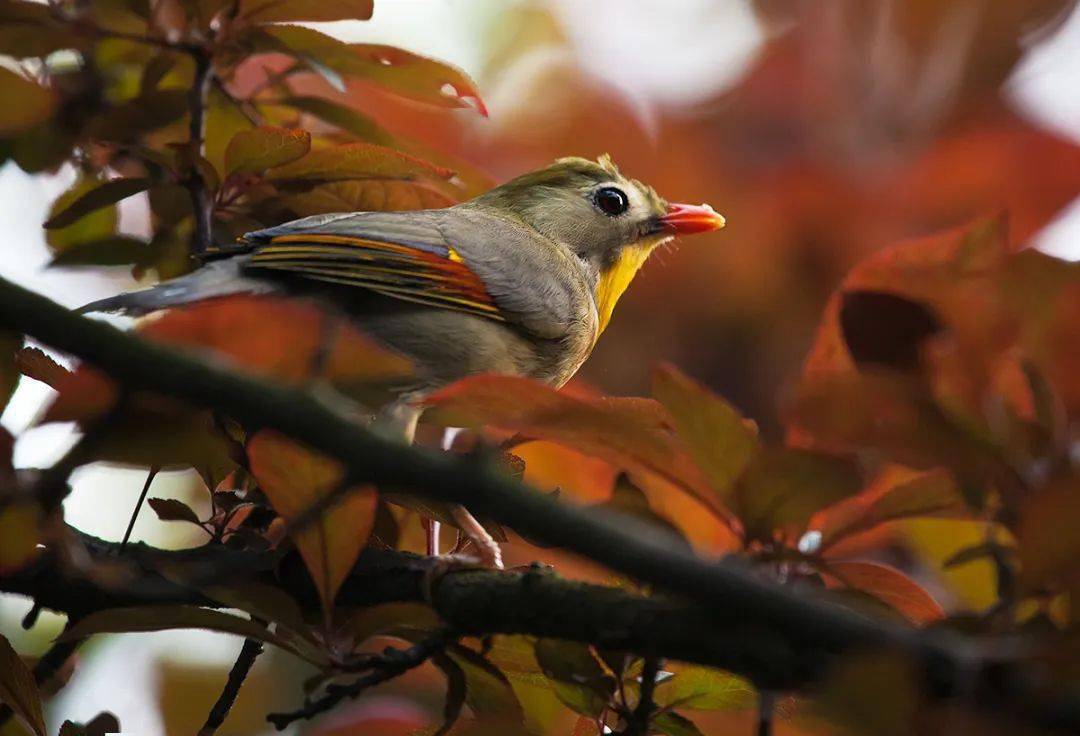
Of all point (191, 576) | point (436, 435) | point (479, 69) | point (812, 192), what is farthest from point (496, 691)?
point (479, 69)

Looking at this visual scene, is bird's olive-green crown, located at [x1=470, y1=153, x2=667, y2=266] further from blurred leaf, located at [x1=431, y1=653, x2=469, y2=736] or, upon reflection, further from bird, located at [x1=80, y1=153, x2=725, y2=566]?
blurred leaf, located at [x1=431, y1=653, x2=469, y2=736]

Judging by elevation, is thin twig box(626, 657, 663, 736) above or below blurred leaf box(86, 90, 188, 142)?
below

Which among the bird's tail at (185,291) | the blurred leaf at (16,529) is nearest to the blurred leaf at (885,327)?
the blurred leaf at (16,529)

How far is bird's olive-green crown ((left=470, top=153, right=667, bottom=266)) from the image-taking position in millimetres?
4516

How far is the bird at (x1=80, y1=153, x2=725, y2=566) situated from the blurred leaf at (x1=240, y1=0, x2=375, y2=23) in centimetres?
53

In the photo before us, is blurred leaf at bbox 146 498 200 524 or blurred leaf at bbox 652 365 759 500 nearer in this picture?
blurred leaf at bbox 652 365 759 500

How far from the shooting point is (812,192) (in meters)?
4.88

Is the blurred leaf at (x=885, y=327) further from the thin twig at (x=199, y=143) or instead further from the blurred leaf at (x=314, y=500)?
the thin twig at (x=199, y=143)

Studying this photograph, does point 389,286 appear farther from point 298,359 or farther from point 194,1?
point 298,359

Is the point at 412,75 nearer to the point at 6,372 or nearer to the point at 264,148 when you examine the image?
the point at 264,148

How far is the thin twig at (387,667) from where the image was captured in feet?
5.93

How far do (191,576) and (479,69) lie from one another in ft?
12.0

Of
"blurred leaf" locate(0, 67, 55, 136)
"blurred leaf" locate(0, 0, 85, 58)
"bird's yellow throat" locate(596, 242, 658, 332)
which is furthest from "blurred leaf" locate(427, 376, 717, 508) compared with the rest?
"bird's yellow throat" locate(596, 242, 658, 332)

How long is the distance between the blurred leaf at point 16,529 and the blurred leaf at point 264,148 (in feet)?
3.09
